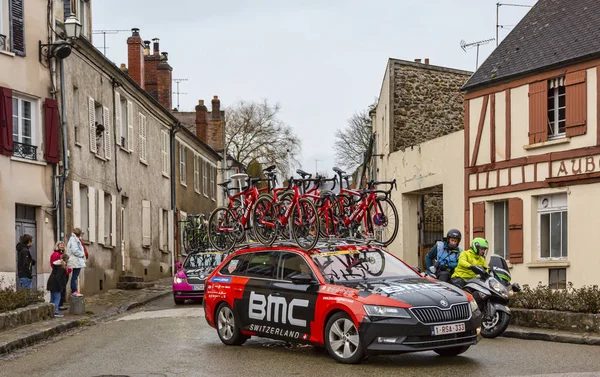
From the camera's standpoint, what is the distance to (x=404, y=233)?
31.8 meters

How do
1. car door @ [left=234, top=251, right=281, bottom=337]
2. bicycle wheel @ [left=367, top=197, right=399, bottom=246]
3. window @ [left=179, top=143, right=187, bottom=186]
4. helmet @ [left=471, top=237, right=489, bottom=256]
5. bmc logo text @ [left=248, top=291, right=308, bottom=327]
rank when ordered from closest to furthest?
bmc logo text @ [left=248, top=291, right=308, bottom=327]
car door @ [left=234, top=251, right=281, bottom=337]
bicycle wheel @ [left=367, top=197, right=399, bottom=246]
helmet @ [left=471, top=237, right=489, bottom=256]
window @ [left=179, top=143, right=187, bottom=186]

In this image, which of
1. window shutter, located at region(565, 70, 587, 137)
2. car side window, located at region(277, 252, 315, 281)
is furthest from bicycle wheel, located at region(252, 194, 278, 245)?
window shutter, located at region(565, 70, 587, 137)

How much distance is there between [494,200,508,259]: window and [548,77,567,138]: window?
2472mm

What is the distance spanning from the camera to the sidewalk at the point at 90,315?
594 inches

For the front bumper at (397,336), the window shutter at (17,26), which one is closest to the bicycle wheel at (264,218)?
the front bumper at (397,336)

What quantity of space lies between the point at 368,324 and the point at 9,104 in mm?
14843

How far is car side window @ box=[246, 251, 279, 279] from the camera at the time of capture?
13328 millimetres

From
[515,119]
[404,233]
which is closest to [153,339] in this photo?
[515,119]

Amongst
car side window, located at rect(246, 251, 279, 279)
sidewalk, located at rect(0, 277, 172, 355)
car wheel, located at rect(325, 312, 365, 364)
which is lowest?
sidewalk, located at rect(0, 277, 172, 355)

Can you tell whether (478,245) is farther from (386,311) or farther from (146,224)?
(146,224)

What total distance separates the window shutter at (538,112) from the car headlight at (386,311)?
13.6 m

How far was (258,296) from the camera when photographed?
1325 centimetres

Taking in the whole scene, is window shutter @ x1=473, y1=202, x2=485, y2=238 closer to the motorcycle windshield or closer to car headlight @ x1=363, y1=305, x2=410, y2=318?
the motorcycle windshield

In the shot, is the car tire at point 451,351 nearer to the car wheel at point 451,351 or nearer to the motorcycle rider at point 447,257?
the car wheel at point 451,351
